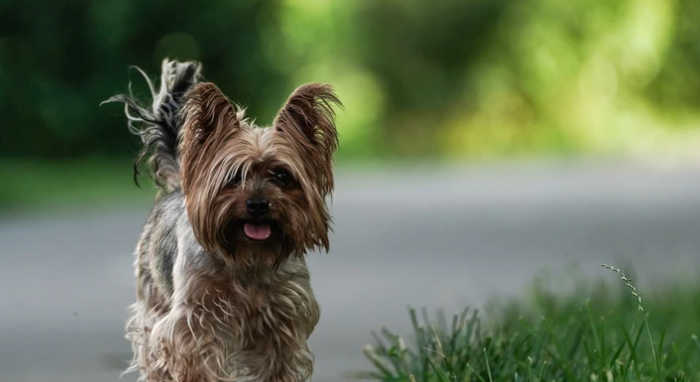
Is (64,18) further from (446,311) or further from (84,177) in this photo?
(446,311)

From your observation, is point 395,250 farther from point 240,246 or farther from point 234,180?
point 234,180

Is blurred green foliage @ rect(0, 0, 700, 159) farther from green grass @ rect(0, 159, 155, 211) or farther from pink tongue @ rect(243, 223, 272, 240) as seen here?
pink tongue @ rect(243, 223, 272, 240)

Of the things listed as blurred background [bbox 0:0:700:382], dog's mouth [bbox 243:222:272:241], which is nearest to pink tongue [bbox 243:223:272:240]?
dog's mouth [bbox 243:222:272:241]

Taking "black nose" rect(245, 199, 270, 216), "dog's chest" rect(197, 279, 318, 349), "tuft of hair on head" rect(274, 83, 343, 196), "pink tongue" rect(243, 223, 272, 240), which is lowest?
"dog's chest" rect(197, 279, 318, 349)

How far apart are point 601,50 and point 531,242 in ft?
39.2

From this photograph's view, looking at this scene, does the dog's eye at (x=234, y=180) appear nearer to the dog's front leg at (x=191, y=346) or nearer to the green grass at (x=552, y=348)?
the dog's front leg at (x=191, y=346)

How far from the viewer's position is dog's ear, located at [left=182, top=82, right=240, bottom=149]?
16.6 ft

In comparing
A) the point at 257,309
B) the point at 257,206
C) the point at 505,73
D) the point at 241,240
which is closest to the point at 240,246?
the point at 241,240

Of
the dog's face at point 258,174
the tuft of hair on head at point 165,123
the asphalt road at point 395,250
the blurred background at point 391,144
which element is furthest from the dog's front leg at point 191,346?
the blurred background at point 391,144

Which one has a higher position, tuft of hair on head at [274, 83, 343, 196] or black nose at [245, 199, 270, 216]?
tuft of hair on head at [274, 83, 343, 196]

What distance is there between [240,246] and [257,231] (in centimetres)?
13

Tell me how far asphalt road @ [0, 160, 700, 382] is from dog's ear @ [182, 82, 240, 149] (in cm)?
237

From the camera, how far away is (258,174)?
5.04m

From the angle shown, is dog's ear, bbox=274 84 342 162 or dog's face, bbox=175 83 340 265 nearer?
dog's face, bbox=175 83 340 265
